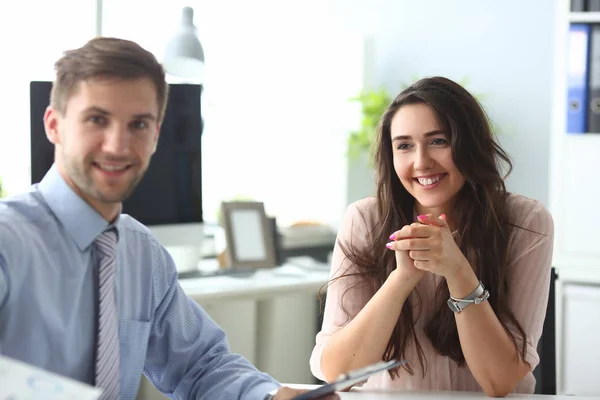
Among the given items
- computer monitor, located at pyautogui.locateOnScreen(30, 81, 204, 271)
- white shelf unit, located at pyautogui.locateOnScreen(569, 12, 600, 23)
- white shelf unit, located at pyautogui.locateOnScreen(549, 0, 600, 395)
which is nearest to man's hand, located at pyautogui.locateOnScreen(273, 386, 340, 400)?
computer monitor, located at pyautogui.locateOnScreen(30, 81, 204, 271)

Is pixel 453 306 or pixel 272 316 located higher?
pixel 453 306

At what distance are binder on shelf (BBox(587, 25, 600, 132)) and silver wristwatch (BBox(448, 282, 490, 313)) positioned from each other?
193 centimetres

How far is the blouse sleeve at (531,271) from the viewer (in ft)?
5.39

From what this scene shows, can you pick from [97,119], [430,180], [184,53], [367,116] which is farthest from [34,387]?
[367,116]

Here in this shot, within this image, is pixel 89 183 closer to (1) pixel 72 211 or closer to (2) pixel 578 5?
(1) pixel 72 211

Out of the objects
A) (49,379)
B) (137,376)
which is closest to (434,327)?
(137,376)

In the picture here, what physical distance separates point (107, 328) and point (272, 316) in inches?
85.5

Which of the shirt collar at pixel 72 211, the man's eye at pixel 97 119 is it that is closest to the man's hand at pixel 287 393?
the shirt collar at pixel 72 211

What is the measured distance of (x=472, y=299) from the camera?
1.54 metres

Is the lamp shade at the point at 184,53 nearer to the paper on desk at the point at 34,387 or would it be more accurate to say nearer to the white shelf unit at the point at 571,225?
the white shelf unit at the point at 571,225

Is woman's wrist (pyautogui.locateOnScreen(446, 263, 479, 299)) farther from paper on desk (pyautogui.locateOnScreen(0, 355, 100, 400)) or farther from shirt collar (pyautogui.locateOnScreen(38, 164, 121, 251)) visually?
paper on desk (pyautogui.locateOnScreen(0, 355, 100, 400))

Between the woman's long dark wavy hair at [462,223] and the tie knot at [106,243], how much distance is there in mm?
679

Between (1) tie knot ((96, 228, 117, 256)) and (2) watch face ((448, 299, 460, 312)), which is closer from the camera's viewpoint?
(1) tie knot ((96, 228, 117, 256))

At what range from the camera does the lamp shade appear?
2869 millimetres
